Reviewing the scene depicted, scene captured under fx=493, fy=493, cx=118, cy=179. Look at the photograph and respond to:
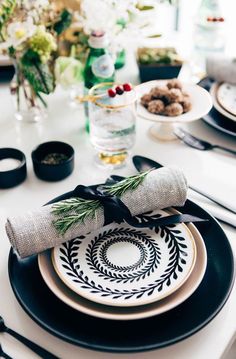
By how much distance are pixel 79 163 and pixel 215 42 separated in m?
0.74

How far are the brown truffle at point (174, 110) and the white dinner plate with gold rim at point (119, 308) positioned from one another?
16.0 inches

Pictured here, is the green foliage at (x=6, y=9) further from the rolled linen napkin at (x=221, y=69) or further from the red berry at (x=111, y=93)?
the rolled linen napkin at (x=221, y=69)

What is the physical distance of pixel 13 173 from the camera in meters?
0.95

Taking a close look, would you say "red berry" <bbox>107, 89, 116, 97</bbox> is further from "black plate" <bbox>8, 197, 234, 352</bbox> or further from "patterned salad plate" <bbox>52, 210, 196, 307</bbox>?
"black plate" <bbox>8, 197, 234, 352</bbox>

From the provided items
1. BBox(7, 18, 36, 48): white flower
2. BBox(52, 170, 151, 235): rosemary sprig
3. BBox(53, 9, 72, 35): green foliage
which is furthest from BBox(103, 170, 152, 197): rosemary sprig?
BBox(53, 9, 72, 35): green foliage

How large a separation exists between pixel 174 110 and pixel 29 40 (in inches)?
13.5

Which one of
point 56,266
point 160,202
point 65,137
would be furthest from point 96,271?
point 65,137

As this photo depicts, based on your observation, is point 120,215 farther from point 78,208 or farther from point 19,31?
point 19,31

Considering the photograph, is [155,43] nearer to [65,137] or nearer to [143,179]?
[65,137]

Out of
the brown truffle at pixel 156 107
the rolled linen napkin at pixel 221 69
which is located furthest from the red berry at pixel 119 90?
the rolled linen napkin at pixel 221 69

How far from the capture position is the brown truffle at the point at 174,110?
1.06 meters

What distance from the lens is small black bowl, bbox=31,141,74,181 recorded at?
965 millimetres

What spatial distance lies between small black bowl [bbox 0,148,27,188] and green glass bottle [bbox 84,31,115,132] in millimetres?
219

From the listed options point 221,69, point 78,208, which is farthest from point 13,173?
point 221,69
